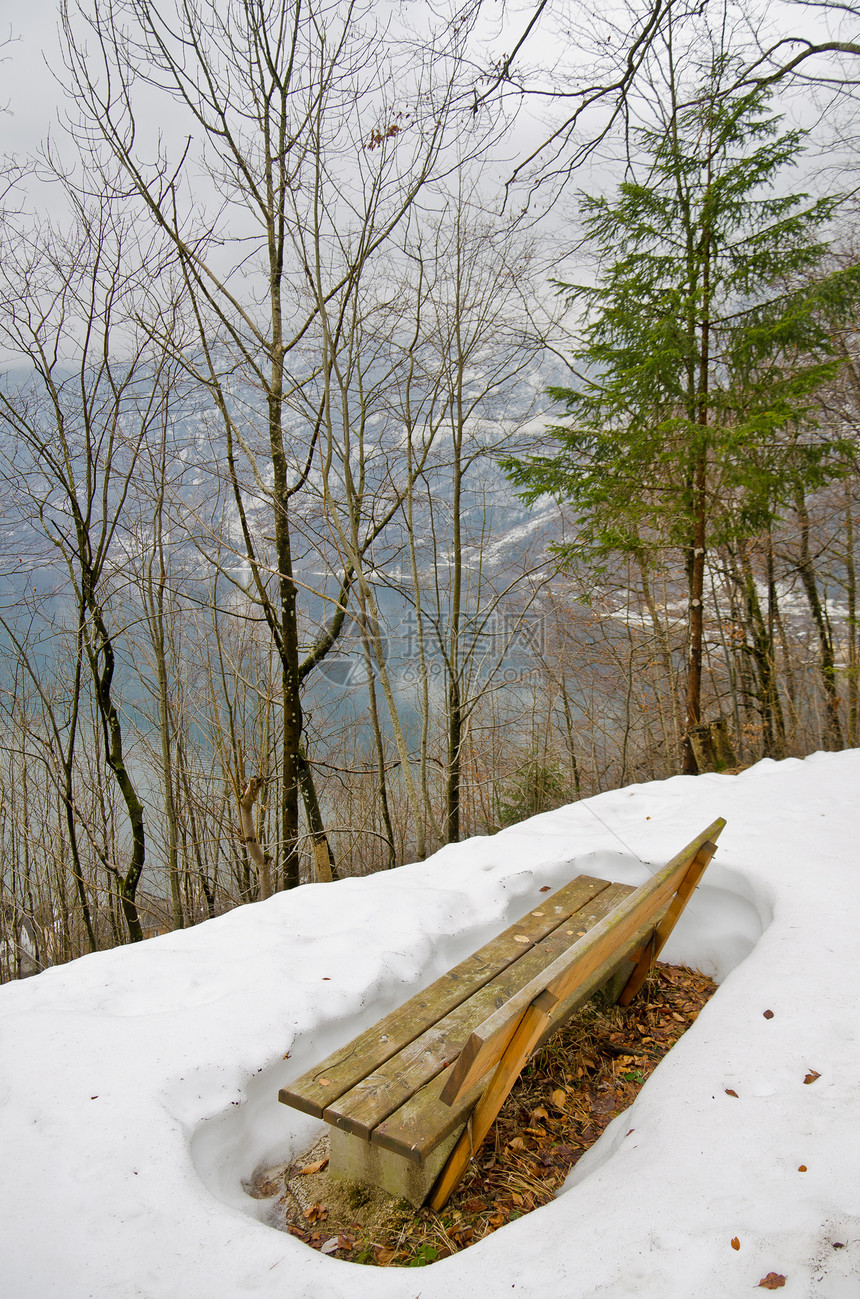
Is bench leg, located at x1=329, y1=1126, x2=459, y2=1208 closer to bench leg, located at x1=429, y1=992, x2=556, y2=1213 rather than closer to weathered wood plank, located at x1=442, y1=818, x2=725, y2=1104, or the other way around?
bench leg, located at x1=429, y1=992, x2=556, y2=1213

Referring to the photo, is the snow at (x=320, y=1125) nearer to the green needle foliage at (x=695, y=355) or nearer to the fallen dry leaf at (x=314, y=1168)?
the fallen dry leaf at (x=314, y=1168)

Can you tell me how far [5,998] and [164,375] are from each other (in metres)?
6.85

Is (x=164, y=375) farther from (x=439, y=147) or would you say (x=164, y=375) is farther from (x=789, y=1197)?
(x=789, y=1197)

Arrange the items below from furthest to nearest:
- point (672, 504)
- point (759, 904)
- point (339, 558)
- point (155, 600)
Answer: point (155, 600) → point (339, 558) → point (672, 504) → point (759, 904)

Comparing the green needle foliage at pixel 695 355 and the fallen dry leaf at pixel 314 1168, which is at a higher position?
the green needle foliage at pixel 695 355

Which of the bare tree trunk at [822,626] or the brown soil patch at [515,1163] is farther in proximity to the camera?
the bare tree trunk at [822,626]

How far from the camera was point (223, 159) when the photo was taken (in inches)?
243

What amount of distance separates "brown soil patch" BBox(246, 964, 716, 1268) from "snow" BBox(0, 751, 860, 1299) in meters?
0.11

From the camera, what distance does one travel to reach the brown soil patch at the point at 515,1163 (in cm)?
188

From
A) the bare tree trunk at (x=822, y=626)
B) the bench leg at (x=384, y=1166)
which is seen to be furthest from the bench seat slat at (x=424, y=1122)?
the bare tree trunk at (x=822, y=626)

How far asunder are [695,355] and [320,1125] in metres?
6.98

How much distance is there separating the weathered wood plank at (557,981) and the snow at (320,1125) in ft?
1.46

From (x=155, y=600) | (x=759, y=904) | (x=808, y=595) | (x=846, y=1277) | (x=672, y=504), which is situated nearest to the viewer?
(x=846, y=1277)

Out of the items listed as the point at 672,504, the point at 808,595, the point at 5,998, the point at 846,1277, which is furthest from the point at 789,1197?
the point at 808,595
